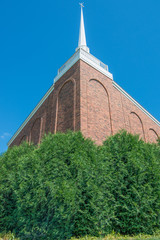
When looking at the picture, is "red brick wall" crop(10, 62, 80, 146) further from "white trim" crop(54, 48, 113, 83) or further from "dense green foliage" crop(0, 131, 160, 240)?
"dense green foliage" crop(0, 131, 160, 240)

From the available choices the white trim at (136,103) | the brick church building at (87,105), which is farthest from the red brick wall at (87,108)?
the white trim at (136,103)

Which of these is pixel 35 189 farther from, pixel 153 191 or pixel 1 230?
pixel 153 191

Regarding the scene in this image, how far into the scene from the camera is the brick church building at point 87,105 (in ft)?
33.6

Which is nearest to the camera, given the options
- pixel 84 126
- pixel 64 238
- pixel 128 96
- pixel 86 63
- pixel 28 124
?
pixel 64 238

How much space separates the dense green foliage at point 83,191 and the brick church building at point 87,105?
3322mm

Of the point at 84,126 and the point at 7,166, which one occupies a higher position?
the point at 84,126

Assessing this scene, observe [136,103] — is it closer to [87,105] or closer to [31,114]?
[87,105]

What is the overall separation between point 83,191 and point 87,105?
20.0ft

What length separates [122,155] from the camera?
20.9ft

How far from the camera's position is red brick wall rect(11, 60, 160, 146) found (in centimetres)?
1012

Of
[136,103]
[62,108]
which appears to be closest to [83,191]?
[62,108]

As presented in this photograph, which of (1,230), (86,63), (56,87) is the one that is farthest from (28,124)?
(1,230)

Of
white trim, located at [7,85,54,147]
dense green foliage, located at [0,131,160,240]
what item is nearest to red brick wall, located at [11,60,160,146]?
white trim, located at [7,85,54,147]

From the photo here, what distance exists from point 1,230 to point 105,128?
7258 millimetres
